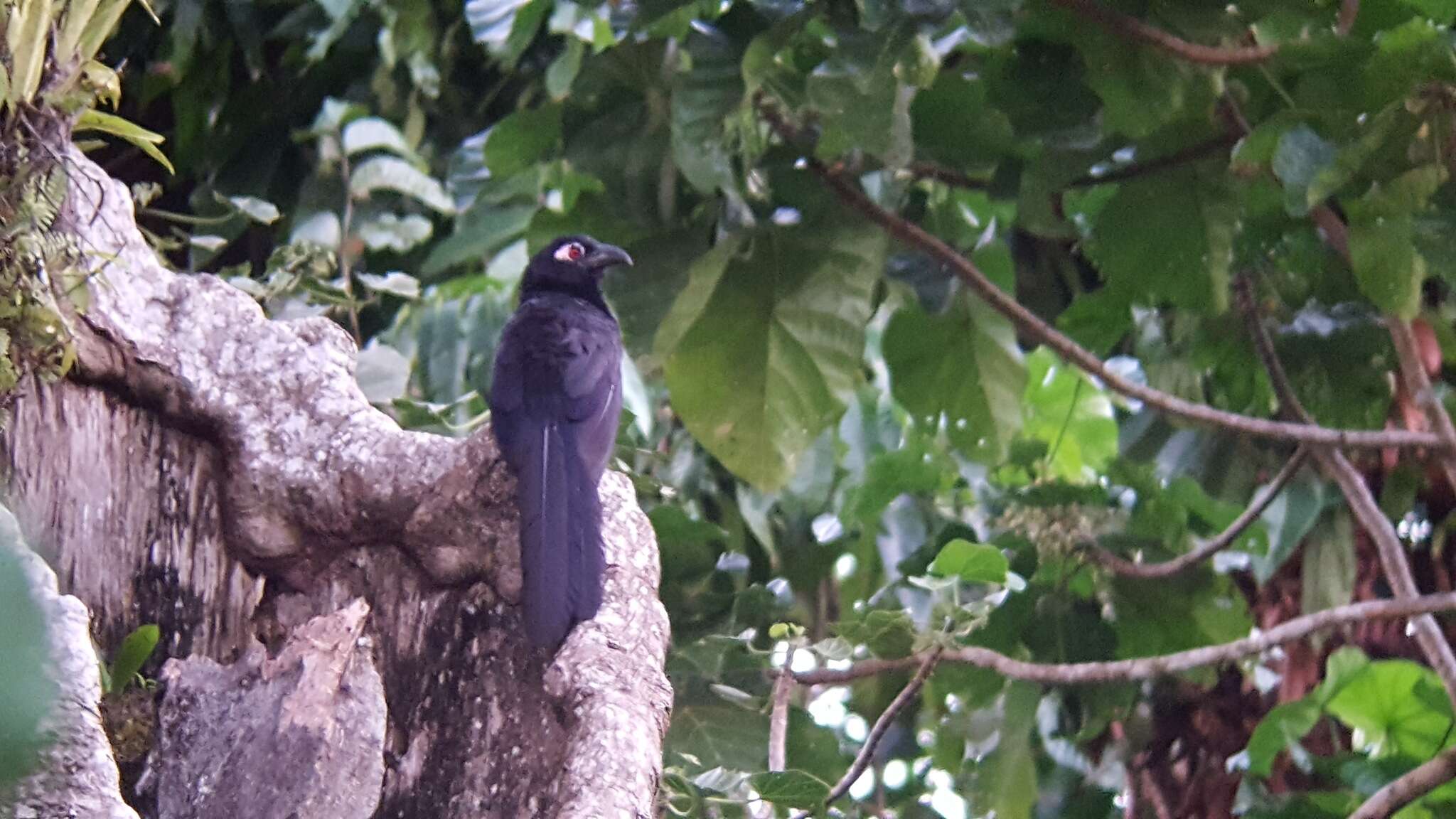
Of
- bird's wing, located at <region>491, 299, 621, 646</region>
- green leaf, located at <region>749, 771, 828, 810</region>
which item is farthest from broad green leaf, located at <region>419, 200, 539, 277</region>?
green leaf, located at <region>749, 771, 828, 810</region>

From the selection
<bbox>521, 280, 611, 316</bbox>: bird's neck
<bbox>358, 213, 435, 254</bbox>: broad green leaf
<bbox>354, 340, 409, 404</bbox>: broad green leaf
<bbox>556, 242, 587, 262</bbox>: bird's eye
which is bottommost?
<bbox>354, 340, 409, 404</bbox>: broad green leaf

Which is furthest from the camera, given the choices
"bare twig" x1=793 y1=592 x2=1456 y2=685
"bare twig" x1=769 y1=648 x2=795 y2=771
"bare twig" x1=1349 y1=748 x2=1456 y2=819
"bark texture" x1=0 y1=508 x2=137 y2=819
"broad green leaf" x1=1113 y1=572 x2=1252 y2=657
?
"broad green leaf" x1=1113 y1=572 x2=1252 y2=657

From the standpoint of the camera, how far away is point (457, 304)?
3.96m

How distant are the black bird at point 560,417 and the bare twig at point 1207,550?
1.30 metres

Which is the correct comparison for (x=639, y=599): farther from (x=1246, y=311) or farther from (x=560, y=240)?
(x=1246, y=311)

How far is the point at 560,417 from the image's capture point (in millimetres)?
2748

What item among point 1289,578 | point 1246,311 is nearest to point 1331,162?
point 1246,311

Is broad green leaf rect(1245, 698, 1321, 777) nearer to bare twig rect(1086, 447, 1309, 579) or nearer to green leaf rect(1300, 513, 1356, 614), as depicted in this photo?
bare twig rect(1086, 447, 1309, 579)

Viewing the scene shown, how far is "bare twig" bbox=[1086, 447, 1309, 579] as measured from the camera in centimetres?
360

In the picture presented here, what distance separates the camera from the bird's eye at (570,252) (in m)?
3.55

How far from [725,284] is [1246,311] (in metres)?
1.45

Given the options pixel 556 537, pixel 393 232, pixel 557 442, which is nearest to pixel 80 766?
pixel 556 537

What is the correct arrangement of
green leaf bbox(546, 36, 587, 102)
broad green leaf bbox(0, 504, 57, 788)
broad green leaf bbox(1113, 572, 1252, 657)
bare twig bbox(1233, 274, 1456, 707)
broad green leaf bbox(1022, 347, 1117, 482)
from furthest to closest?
1. broad green leaf bbox(1022, 347, 1117, 482)
2. broad green leaf bbox(1113, 572, 1252, 657)
3. green leaf bbox(546, 36, 587, 102)
4. bare twig bbox(1233, 274, 1456, 707)
5. broad green leaf bbox(0, 504, 57, 788)

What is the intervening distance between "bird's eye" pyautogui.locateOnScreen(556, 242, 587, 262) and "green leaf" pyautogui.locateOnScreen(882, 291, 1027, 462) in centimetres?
74
